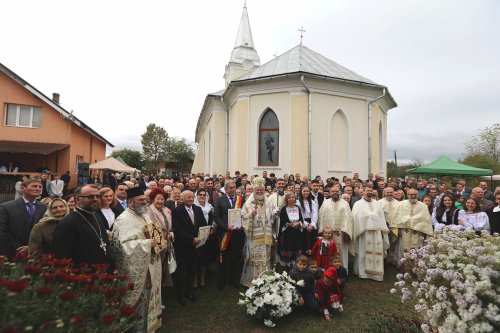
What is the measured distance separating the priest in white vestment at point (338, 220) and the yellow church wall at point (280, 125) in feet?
26.3

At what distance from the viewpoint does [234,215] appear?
19.2ft

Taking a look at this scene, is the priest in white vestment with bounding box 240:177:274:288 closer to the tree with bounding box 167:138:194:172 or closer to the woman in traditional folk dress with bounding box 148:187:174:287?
the woman in traditional folk dress with bounding box 148:187:174:287

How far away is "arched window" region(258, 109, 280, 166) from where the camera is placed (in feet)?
50.0

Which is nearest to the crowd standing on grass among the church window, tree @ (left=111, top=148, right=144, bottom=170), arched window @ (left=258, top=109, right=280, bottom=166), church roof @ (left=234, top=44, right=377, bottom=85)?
the church window

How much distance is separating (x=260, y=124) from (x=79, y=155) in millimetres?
13891

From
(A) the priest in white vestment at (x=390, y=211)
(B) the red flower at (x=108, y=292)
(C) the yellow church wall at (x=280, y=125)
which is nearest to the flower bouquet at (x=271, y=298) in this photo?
(B) the red flower at (x=108, y=292)

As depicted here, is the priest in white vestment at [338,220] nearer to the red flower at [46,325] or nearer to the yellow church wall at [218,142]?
the red flower at [46,325]

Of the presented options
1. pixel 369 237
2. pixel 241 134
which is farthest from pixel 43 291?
pixel 241 134

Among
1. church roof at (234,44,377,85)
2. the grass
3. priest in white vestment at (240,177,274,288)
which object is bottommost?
the grass

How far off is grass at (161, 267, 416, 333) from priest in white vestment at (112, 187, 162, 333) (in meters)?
0.67

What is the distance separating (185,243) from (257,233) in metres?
1.39

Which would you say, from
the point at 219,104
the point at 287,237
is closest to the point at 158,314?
the point at 287,237

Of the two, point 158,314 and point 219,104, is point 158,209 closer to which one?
point 158,314

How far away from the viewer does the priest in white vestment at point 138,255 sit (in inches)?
142
